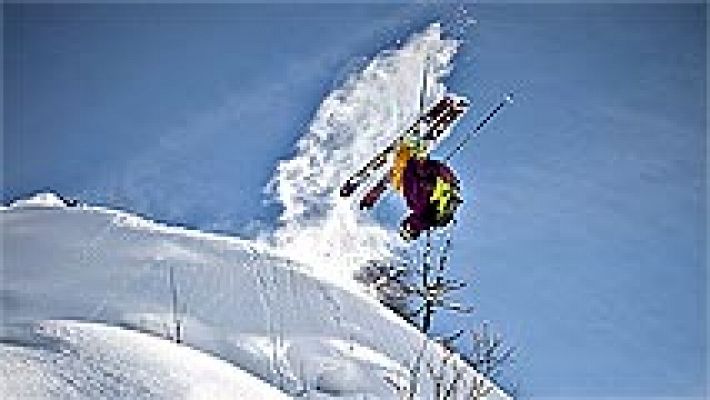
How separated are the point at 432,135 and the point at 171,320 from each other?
174 centimetres

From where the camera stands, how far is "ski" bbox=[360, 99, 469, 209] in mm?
6325

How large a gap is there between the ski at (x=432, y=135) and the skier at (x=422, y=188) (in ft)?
0.27

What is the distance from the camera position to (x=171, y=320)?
6133mm

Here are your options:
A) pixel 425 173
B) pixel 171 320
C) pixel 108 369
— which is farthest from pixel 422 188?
pixel 108 369

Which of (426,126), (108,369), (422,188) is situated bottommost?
(108,369)

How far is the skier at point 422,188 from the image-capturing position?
5606 mm

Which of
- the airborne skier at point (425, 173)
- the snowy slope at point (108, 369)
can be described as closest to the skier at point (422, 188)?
the airborne skier at point (425, 173)

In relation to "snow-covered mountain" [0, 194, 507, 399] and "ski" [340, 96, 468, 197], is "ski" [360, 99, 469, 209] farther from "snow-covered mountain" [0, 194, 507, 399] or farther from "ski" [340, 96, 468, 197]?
"snow-covered mountain" [0, 194, 507, 399]

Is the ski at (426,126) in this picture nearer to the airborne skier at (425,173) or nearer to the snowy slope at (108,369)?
the airborne skier at (425,173)

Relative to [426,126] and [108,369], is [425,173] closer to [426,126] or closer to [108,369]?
[426,126]

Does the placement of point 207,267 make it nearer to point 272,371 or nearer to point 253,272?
point 253,272

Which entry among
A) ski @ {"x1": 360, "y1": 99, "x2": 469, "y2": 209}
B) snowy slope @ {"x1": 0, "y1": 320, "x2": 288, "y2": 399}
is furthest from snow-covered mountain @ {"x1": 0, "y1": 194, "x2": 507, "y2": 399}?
ski @ {"x1": 360, "y1": 99, "x2": 469, "y2": 209}

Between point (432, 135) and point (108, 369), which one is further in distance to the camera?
point (432, 135)

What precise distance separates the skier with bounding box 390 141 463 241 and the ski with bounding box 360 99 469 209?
0.08 m
